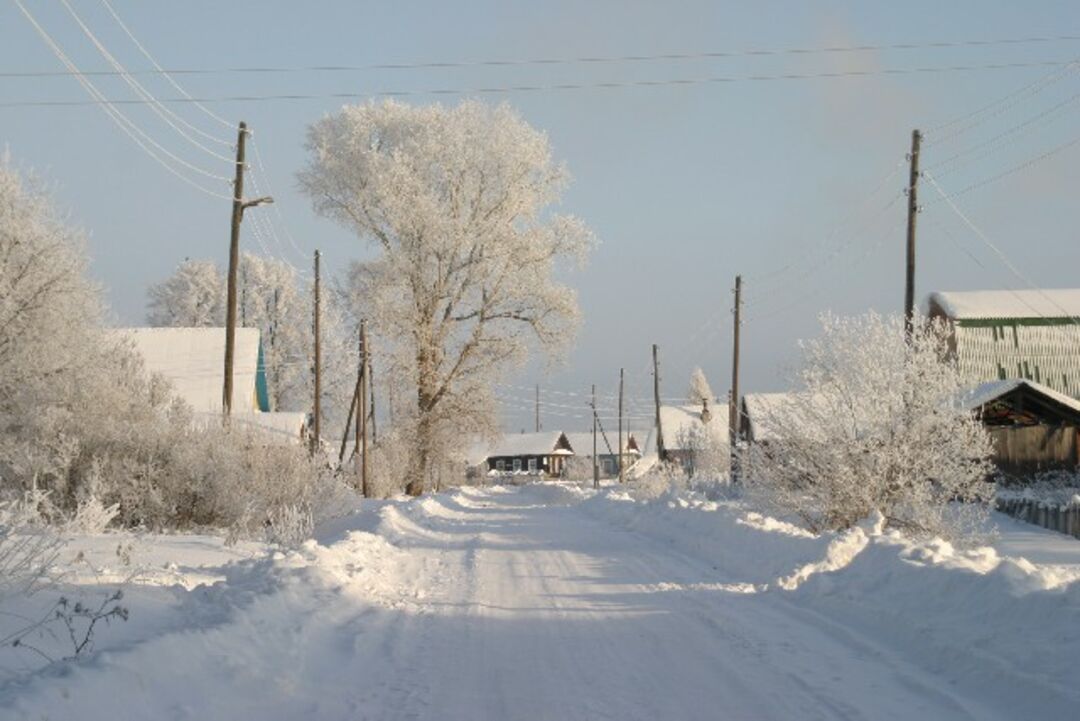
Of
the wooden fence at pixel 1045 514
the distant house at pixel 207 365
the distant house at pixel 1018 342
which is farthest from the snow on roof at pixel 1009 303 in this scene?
the distant house at pixel 207 365

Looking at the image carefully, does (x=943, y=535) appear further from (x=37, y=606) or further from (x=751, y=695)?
(x=37, y=606)

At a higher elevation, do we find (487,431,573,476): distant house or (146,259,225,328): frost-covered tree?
(146,259,225,328): frost-covered tree

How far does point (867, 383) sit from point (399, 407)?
83.4 feet

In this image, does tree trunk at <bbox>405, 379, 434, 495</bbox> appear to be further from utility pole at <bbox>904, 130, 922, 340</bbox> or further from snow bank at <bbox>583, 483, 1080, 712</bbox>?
snow bank at <bbox>583, 483, 1080, 712</bbox>

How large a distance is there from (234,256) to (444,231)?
13111mm

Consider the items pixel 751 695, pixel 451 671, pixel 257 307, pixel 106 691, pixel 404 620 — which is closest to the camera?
pixel 106 691

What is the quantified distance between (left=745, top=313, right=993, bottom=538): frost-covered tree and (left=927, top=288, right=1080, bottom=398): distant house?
88.7 feet

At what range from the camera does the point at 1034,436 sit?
3322 cm

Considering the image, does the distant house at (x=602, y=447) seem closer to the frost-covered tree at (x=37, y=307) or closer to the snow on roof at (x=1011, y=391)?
the snow on roof at (x=1011, y=391)

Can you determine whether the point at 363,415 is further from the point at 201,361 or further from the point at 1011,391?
the point at 1011,391

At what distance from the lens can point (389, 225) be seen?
3903 cm

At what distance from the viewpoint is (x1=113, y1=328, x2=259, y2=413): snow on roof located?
42.3m

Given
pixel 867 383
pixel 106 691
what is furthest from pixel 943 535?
pixel 106 691

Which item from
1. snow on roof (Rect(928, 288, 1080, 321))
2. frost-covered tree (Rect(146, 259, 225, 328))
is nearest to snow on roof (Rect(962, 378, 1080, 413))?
snow on roof (Rect(928, 288, 1080, 321))
